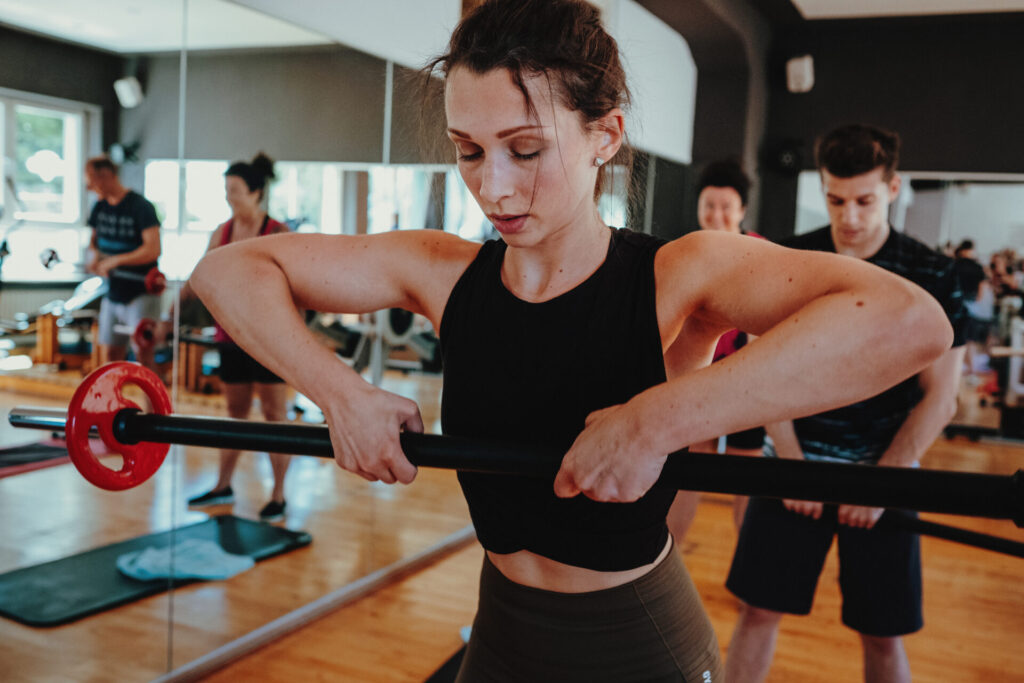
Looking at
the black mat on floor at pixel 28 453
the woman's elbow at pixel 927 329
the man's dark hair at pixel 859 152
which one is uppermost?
the man's dark hair at pixel 859 152

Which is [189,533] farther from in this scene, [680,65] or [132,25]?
[680,65]

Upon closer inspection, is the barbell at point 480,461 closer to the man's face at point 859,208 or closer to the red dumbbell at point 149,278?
the red dumbbell at point 149,278

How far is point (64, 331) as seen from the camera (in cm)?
222

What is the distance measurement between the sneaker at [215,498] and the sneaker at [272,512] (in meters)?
0.19

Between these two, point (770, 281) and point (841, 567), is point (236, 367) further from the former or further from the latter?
point (770, 281)

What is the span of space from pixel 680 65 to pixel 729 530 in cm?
325

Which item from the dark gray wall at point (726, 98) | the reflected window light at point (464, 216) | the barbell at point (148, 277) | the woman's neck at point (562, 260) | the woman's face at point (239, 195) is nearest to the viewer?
the woman's neck at point (562, 260)

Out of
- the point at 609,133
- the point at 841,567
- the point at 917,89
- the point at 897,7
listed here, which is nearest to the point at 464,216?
the point at 841,567

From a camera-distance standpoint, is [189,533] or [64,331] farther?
[189,533]

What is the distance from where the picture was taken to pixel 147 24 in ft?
7.77

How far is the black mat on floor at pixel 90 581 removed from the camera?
7.39 ft

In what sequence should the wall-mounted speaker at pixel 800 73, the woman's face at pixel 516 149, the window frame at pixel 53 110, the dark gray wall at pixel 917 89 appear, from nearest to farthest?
the woman's face at pixel 516 149
the window frame at pixel 53 110
the dark gray wall at pixel 917 89
the wall-mounted speaker at pixel 800 73

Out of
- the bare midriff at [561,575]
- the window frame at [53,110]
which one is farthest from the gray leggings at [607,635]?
the window frame at [53,110]

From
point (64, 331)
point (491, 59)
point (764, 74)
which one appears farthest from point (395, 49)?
point (764, 74)
